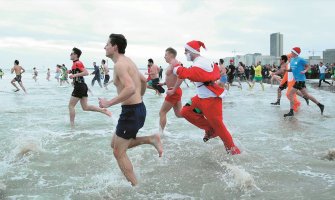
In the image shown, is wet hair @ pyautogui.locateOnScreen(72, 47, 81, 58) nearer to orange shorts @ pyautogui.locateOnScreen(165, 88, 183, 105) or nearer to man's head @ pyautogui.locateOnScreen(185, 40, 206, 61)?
orange shorts @ pyautogui.locateOnScreen(165, 88, 183, 105)

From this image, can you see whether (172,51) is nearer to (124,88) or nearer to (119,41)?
(119,41)

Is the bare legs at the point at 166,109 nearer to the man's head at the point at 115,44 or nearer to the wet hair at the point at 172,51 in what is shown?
the wet hair at the point at 172,51

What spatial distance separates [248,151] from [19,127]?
17.6 ft

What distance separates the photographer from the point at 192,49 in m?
5.68

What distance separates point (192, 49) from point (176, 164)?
1695 millimetres

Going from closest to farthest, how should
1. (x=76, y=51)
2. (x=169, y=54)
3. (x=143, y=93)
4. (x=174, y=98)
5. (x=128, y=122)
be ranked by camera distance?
(x=128, y=122), (x=143, y=93), (x=169, y=54), (x=174, y=98), (x=76, y=51)

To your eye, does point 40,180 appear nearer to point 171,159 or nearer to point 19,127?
point 171,159

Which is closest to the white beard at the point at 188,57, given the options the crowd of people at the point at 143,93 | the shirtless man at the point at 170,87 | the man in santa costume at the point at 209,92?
the crowd of people at the point at 143,93

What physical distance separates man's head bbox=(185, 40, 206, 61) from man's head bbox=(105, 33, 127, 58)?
1.66 m

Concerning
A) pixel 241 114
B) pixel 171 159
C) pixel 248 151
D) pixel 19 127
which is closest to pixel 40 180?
pixel 171 159

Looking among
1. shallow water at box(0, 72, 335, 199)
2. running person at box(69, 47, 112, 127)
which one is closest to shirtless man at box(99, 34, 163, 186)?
shallow water at box(0, 72, 335, 199)

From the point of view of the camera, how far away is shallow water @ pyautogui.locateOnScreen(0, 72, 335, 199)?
14.3ft

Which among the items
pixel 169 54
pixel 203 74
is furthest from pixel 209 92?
pixel 169 54

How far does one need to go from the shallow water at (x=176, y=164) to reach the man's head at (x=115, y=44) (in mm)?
1564
